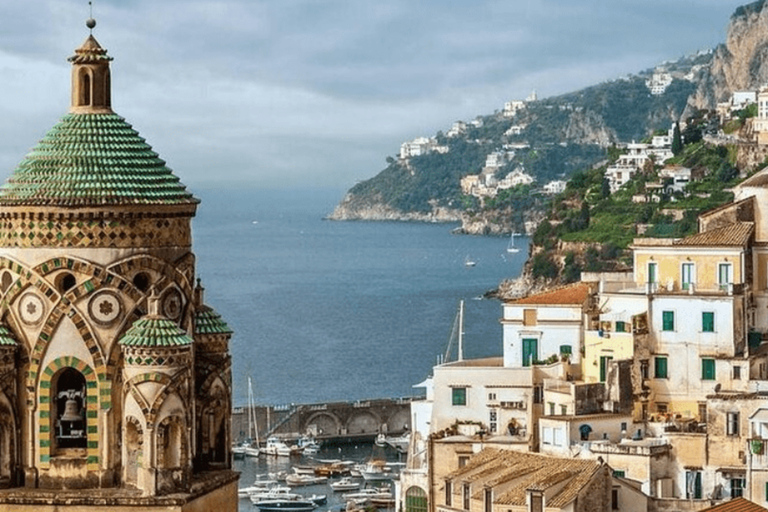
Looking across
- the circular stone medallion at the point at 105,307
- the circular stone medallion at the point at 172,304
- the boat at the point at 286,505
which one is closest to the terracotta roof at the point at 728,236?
the boat at the point at 286,505

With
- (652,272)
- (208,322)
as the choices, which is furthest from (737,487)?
(208,322)

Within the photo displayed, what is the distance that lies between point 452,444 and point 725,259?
8.54m

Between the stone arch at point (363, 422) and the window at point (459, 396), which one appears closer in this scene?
the window at point (459, 396)

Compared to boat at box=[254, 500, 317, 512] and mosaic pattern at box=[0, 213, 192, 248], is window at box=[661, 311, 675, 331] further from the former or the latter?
mosaic pattern at box=[0, 213, 192, 248]

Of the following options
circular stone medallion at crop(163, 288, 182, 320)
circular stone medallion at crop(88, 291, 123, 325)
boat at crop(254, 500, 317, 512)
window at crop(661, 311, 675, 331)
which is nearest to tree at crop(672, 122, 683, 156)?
boat at crop(254, 500, 317, 512)

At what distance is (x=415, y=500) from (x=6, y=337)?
44.8 m

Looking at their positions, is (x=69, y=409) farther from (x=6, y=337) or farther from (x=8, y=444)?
(x=6, y=337)

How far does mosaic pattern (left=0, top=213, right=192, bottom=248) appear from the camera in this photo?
16875 millimetres

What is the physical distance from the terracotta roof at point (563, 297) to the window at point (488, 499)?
11812 mm

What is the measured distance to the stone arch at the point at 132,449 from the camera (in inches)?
657

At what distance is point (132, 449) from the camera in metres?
16.8

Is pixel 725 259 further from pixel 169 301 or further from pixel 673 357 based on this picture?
pixel 169 301

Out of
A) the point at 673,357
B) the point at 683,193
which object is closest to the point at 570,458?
the point at 673,357

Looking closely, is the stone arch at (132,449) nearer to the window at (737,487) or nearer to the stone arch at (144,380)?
the stone arch at (144,380)
